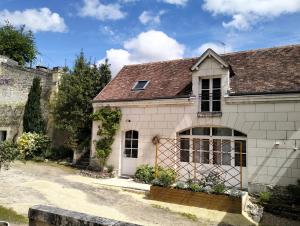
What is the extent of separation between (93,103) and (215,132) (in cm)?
718

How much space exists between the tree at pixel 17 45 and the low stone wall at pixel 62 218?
3907 cm

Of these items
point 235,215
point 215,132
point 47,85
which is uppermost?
point 47,85

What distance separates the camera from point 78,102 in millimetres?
18250

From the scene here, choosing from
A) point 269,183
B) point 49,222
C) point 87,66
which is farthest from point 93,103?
point 49,222

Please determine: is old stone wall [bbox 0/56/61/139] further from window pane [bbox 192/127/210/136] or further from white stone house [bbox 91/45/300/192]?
window pane [bbox 192/127/210/136]

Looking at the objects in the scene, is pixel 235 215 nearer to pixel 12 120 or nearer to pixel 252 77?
pixel 252 77

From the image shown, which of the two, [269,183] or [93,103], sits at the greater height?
[93,103]

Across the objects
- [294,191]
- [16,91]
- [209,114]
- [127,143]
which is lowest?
[294,191]

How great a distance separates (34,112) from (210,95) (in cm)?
1300

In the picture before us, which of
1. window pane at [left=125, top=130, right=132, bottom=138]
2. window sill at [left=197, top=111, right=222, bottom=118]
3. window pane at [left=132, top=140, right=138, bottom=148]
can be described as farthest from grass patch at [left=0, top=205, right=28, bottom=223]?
window sill at [left=197, top=111, right=222, bottom=118]

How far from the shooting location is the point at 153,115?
15.1m

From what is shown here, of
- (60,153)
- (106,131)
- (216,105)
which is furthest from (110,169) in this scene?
(216,105)

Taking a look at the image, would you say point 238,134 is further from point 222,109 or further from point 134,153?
point 134,153

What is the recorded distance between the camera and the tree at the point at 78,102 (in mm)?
18125
